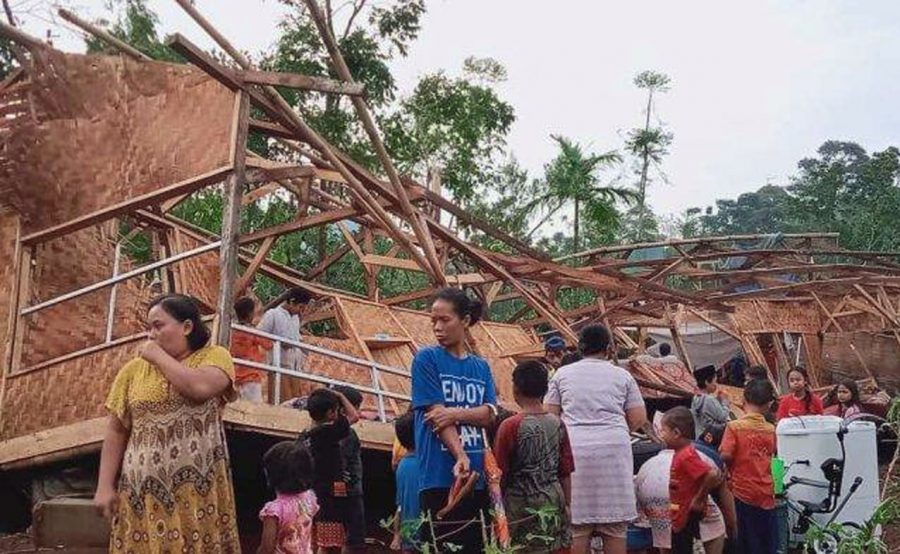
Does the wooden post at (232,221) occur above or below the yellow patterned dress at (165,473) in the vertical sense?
above

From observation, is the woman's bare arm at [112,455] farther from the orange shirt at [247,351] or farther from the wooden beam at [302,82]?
the orange shirt at [247,351]

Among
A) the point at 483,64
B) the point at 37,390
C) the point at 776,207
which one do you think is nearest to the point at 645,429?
the point at 37,390

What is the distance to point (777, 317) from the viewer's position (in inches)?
661

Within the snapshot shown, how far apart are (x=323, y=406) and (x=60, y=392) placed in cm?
208

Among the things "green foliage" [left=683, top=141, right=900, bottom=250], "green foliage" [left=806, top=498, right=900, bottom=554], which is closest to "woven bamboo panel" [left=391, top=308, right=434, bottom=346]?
"green foliage" [left=806, top=498, right=900, bottom=554]

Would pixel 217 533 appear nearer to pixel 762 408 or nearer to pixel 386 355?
pixel 762 408

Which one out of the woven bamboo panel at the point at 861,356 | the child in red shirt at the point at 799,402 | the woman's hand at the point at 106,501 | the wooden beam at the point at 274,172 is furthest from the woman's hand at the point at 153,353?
the woven bamboo panel at the point at 861,356

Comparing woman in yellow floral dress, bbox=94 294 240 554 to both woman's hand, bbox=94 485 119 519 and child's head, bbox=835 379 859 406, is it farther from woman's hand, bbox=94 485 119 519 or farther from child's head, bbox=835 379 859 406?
child's head, bbox=835 379 859 406

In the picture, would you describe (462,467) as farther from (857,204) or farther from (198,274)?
(857,204)

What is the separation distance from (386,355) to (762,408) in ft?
15.0

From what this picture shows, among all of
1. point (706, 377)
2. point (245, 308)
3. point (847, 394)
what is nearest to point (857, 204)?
point (847, 394)

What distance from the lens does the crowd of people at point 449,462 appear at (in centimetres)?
352

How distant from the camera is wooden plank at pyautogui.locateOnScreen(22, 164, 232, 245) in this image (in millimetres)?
6113

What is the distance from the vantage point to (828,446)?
6785 millimetres
